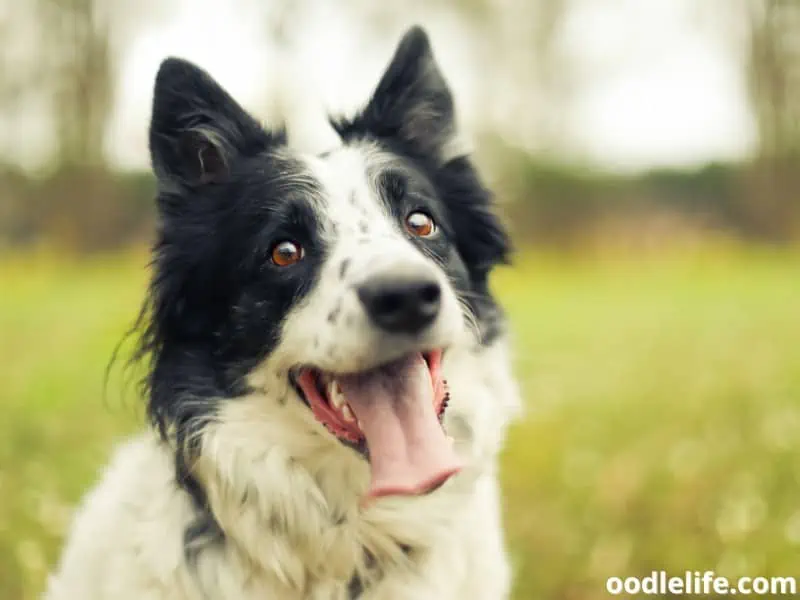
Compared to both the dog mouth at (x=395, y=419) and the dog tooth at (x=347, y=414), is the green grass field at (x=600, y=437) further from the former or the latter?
the dog tooth at (x=347, y=414)

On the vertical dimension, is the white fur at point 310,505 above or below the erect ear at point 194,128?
below

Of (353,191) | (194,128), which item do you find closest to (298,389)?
(353,191)

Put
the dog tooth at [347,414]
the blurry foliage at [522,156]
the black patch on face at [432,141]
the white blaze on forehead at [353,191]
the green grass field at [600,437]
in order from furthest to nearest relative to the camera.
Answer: the blurry foliage at [522,156], the green grass field at [600,437], the black patch on face at [432,141], the white blaze on forehead at [353,191], the dog tooth at [347,414]

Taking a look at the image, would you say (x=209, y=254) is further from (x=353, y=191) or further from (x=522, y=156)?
(x=522, y=156)

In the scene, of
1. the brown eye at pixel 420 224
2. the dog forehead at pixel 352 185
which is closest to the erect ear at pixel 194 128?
the dog forehead at pixel 352 185

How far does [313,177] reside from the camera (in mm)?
3219

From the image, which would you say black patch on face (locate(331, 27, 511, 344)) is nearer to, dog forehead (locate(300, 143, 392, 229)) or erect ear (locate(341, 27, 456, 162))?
erect ear (locate(341, 27, 456, 162))

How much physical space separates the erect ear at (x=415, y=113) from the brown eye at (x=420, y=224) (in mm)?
464

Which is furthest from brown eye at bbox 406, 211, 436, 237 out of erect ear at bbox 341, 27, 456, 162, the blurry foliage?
the blurry foliage

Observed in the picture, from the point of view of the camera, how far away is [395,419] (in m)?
2.83

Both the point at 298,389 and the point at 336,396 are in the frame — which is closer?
the point at 336,396

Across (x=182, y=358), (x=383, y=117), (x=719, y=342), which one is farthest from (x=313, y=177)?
(x=719, y=342)

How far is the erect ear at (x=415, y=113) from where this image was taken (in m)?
3.60

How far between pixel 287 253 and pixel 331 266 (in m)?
0.26
